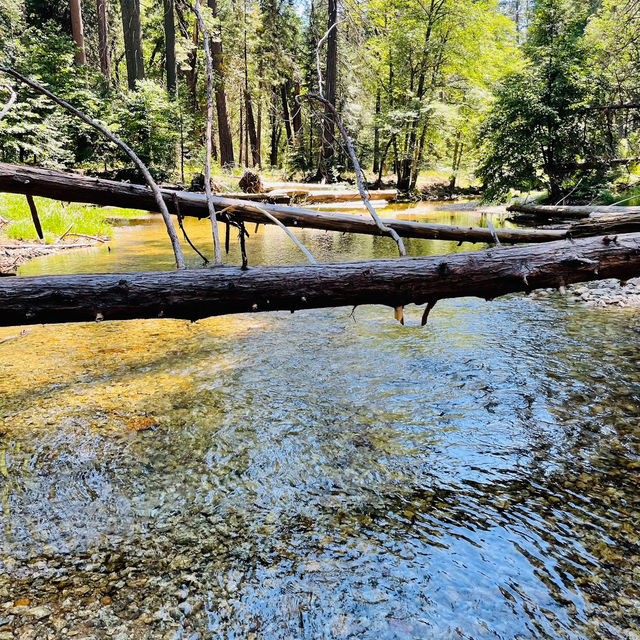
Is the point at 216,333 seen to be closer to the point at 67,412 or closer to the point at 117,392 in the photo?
the point at 117,392

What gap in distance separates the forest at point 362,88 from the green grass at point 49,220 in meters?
1.99

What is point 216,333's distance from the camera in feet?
17.6

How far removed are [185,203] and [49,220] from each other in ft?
28.6

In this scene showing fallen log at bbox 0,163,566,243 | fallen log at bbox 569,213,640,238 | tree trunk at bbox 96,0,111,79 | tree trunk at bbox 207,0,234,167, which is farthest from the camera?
tree trunk at bbox 207,0,234,167

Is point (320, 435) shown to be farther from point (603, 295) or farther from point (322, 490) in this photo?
point (603, 295)

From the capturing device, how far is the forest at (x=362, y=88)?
1102cm

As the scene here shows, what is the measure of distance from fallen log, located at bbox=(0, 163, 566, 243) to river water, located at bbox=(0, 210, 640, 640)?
1.18 meters

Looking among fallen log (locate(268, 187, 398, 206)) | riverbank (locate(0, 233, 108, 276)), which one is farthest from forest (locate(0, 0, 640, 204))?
riverbank (locate(0, 233, 108, 276))

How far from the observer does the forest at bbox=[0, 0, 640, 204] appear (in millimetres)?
11023

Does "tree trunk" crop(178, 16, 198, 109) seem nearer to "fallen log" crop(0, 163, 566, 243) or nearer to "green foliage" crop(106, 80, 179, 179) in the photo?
"green foliage" crop(106, 80, 179, 179)

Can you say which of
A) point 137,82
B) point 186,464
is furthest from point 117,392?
point 137,82

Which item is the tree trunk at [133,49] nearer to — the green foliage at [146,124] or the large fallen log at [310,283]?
the green foliage at [146,124]

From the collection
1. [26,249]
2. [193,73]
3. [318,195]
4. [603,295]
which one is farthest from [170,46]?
[603,295]

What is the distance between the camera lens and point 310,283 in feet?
8.08
